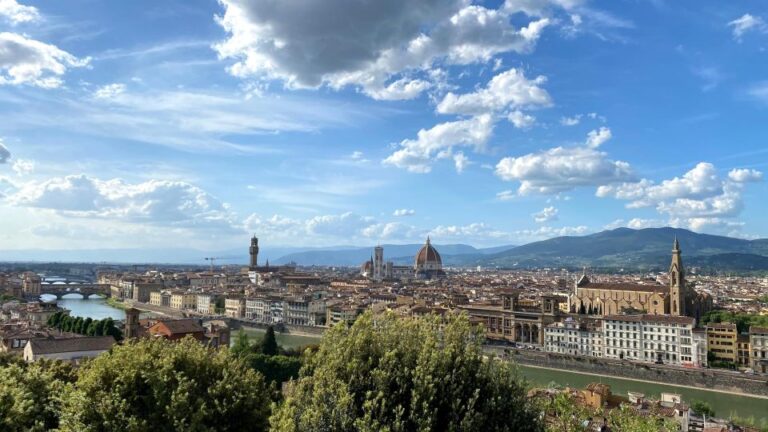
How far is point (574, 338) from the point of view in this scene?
37125 mm

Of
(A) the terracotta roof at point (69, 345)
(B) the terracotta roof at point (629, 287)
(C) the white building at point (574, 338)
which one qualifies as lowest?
(C) the white building at point (574, 338)

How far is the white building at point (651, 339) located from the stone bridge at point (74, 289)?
249ft

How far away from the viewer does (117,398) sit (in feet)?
28.8

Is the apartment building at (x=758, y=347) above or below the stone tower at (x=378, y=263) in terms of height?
below

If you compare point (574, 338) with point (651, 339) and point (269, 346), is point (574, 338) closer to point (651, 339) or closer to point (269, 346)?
point (651, 339)

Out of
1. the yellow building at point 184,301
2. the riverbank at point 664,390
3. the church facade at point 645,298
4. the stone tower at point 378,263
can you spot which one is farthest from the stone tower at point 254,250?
the riverbank at point 664,390

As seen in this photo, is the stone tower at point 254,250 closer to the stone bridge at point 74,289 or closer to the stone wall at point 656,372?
the stone bridge at point 74,289

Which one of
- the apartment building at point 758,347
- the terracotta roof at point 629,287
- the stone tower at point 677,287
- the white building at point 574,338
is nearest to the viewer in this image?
the apartment building at point 758,347

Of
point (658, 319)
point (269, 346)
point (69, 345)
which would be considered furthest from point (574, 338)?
point (69, 345)

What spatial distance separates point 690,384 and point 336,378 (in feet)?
91.6

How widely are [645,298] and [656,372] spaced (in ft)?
53.4

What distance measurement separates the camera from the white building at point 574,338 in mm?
36219

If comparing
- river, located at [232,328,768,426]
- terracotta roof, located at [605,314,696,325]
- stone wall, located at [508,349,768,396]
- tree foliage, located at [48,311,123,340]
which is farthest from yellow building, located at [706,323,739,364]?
tree foliage, located at [48,311,123,340]

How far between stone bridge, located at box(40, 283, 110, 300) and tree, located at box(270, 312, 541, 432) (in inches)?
3480
